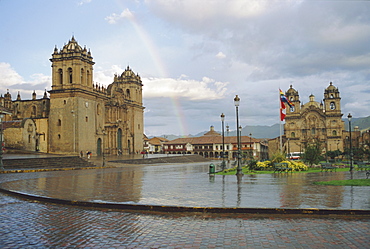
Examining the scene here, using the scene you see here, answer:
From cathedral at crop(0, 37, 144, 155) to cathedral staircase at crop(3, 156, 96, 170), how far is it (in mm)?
12214

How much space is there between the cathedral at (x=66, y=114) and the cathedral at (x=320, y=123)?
47.4m

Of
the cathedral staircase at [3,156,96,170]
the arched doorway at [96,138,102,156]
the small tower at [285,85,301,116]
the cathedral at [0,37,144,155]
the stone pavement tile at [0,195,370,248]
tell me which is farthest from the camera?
the small tower at [285,85,301,116]

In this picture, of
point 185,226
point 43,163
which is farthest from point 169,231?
point 43,163

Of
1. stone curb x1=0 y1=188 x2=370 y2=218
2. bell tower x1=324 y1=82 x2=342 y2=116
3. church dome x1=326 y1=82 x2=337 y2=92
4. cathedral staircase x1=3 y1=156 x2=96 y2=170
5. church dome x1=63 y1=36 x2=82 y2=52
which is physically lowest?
stone curb x1=0 y1=188 x2=370 y2=218

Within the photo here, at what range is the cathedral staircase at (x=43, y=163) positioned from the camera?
28.7m

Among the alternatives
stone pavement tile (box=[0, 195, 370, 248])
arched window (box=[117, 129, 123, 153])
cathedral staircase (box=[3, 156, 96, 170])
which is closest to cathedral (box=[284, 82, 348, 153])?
arched window (box=[117, 129, 123, 153])

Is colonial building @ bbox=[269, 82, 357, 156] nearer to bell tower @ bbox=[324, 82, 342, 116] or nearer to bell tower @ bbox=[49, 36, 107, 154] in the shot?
bell tower @ bbox=[324, 82, 342, 116]

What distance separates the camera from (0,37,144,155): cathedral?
5209 centimetres

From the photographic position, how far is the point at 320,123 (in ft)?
286

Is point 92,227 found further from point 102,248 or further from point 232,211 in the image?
point 232,211

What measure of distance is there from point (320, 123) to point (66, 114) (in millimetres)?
62915

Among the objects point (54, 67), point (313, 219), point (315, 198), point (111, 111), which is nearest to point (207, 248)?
point (313, 219)

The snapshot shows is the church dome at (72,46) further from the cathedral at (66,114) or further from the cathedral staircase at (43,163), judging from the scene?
the cathedral staircase at (43,163)

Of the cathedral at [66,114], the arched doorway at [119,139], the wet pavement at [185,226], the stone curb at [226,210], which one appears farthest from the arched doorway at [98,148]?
the stone curb at [226,210]
